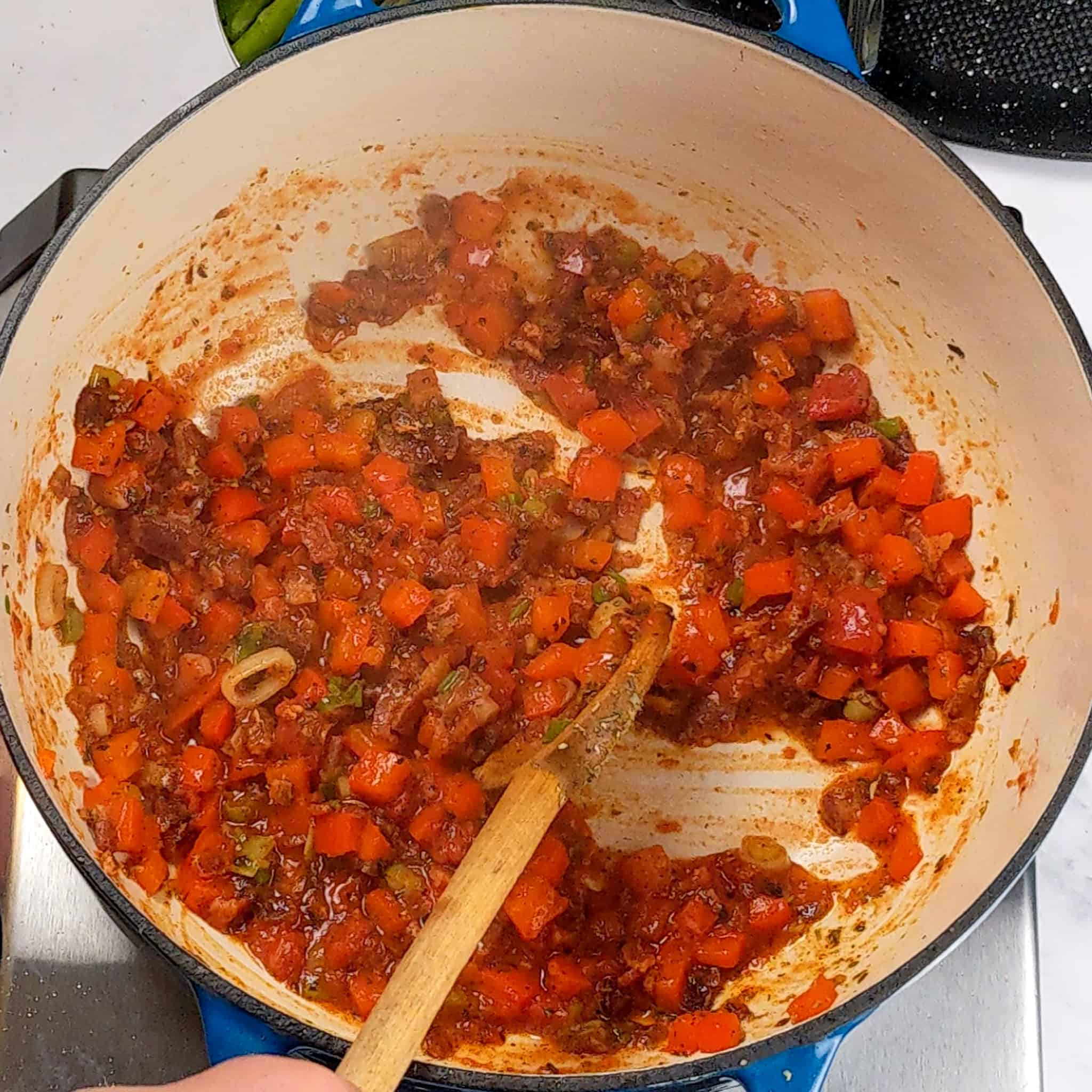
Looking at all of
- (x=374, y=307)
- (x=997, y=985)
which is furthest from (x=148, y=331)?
(x=997, y=985)

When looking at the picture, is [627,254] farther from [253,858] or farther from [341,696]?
[253,858]

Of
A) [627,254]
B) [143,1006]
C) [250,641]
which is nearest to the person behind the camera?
[143,1006]

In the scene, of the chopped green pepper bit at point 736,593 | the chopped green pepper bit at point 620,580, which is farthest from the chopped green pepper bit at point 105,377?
the chopped green pepper bit at point 736,593

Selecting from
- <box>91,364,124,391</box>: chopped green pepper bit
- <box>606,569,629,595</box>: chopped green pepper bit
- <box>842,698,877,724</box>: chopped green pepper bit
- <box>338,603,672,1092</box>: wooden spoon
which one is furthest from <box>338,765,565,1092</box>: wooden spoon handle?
<box>91,364,124,391</box>: chopped green pepper bit

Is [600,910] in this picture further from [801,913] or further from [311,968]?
[311,968]

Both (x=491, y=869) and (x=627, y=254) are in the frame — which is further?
(x=627, y=254)

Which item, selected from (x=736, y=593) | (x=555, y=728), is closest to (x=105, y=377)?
(x=555, y=728)

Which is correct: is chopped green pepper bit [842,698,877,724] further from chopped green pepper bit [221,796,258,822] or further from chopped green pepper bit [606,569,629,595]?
chopped green pepper bit [221,796,258,822]
